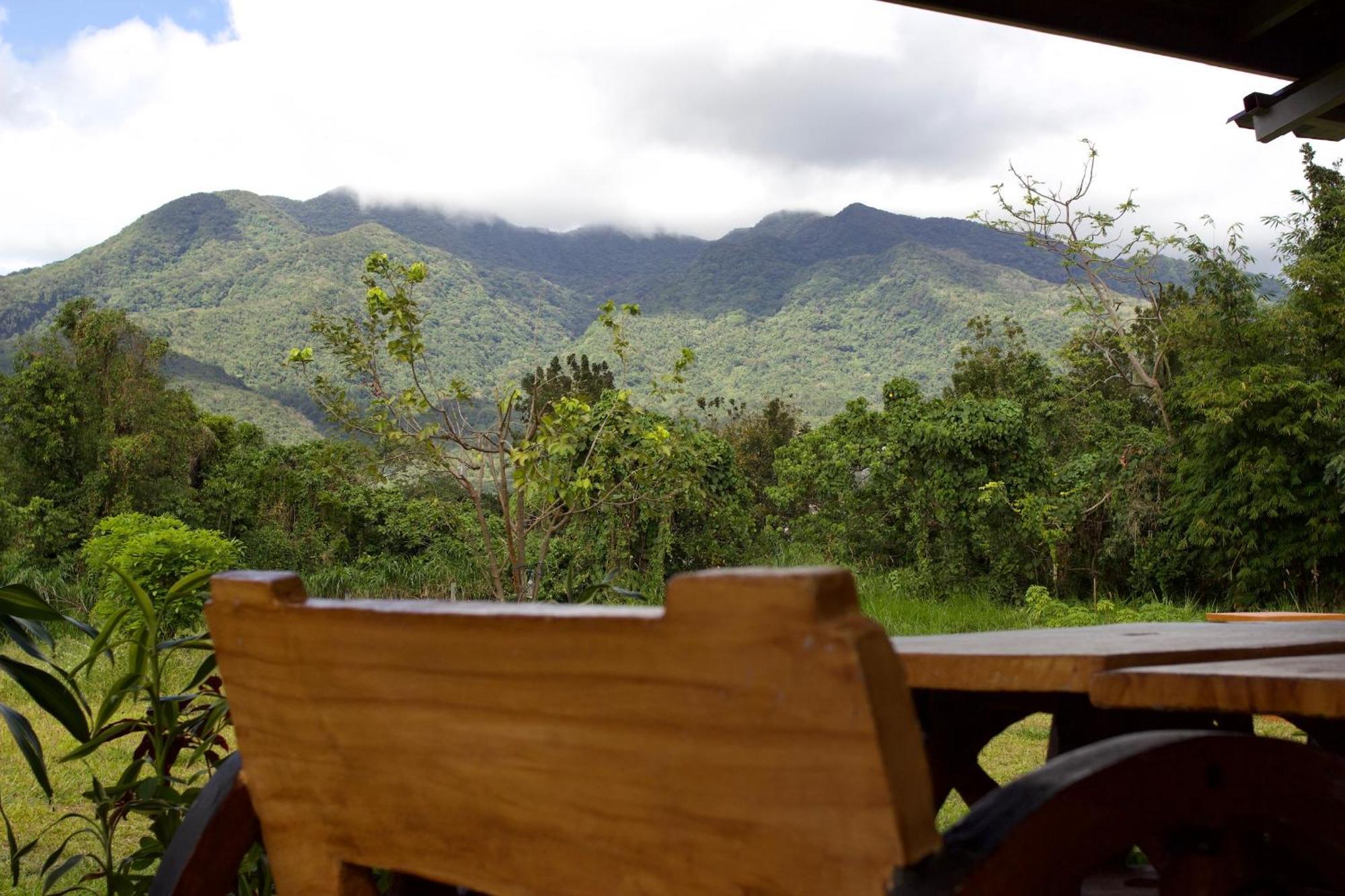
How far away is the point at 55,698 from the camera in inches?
48.0

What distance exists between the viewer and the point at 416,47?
61.4 m

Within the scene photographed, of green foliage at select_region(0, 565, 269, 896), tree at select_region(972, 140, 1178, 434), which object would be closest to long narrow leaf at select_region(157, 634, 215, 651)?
green foliage at select_region(0, 565, 269, 896)

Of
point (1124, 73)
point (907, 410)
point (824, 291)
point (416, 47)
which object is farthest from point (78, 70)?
point (907, 410)

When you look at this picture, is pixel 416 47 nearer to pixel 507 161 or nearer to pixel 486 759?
pixel 507 161

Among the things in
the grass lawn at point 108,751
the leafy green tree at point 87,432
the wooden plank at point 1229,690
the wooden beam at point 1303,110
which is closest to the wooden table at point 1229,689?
the wooden plank at point 1229,690

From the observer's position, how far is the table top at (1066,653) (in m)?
0.75

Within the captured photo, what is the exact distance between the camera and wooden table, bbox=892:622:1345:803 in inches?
29.8

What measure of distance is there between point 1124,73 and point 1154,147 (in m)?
7.74

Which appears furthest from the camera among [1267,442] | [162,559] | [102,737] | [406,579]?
[406,579]

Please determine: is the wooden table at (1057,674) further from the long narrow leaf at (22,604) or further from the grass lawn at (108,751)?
the long narrow leaf at (22,604)

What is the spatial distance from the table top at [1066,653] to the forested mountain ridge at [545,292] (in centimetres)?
2756

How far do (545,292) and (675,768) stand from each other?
43.3 meters

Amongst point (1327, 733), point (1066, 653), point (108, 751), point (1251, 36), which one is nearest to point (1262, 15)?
point (1251, 36)

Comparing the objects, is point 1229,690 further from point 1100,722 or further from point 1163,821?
point 1100,722
